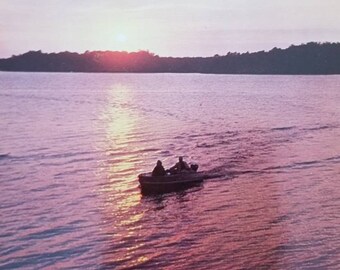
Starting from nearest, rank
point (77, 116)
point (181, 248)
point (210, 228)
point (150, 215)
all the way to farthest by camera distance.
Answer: point (181, 248) < point (210, 228) < point (150, 215) < point (77, 116)

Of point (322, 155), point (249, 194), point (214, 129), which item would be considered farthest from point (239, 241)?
point (214, 129)

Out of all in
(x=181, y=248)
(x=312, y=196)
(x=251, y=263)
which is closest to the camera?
(x=251, y=263)

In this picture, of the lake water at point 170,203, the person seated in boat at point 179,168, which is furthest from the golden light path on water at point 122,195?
the person seated in boat at point 179,168

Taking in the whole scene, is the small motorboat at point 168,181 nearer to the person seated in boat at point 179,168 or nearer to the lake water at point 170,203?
the person seated in boat at point 179,168

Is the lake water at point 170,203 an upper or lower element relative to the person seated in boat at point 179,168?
lower

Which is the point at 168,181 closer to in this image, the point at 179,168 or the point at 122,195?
the point at 179,168

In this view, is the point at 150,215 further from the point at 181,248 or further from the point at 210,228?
the point at 181,248

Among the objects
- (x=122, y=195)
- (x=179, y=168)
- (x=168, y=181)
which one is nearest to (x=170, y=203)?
(x=168, y=181)

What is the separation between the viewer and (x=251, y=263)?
70.9 feet

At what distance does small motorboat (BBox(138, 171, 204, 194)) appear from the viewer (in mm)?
34031

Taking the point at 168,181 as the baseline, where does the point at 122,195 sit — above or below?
below

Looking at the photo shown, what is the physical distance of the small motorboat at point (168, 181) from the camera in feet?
112

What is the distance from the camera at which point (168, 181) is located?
34.8 metres

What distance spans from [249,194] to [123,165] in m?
13.1
